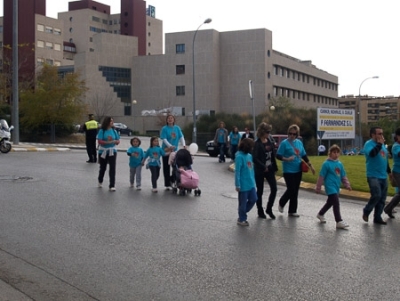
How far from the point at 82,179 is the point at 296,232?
745 centimetres

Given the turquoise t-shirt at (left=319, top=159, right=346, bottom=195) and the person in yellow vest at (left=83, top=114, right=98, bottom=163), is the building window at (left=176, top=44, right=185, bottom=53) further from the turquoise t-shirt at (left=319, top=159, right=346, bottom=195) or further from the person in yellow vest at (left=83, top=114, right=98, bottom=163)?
the turquoise t-shirt at (left=319, top=159, right=346, bottom=195)

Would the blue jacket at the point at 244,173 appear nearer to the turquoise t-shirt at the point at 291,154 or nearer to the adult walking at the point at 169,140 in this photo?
the turquoise t-shirt at the point at 291,154

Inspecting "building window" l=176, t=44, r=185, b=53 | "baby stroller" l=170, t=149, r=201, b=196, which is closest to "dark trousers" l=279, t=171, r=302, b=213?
"baby stroller" l=170, t=149, r=201, b=196

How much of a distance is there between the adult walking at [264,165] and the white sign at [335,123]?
61.6 feet

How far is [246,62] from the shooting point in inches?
2977

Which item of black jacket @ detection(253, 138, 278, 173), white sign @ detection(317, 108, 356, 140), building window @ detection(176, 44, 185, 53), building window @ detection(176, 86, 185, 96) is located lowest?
black jacket @ detection(253, 138, 278, 173)

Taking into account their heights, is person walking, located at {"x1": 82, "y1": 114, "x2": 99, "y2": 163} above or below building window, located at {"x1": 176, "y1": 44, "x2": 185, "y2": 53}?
below

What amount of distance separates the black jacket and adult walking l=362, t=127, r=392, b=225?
1660mm

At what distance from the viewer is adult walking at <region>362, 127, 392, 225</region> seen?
930 cm

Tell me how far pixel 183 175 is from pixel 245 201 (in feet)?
11.3

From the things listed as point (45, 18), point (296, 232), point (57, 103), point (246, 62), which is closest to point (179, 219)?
point (296, 232)

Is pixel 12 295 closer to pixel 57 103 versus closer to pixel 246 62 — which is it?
pixel 57 103

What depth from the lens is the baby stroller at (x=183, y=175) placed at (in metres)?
12.1

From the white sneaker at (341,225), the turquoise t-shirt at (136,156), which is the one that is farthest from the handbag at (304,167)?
the turquoise t-shirt at (136,156)
